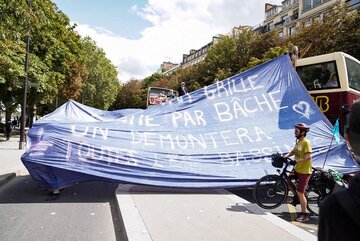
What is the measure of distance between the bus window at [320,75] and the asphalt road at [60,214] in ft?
21.5

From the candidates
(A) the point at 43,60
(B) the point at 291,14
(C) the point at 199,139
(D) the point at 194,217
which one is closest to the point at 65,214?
(D) the point at 194,217

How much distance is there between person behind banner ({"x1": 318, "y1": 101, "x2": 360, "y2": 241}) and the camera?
129 centimetres

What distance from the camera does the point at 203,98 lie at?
9.12m

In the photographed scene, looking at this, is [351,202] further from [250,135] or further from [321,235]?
[250,135]

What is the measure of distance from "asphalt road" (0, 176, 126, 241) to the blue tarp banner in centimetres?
50

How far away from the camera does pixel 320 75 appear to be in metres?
10.7

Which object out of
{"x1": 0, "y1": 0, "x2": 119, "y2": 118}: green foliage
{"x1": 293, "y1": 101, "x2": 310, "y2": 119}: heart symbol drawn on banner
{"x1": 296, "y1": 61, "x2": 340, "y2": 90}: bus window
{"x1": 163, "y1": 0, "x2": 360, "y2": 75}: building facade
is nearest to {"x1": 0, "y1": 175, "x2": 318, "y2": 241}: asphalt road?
{"x1": 293, "y1": 101, "x2": 310, "y2": 119}: heart symbol drawn on banner

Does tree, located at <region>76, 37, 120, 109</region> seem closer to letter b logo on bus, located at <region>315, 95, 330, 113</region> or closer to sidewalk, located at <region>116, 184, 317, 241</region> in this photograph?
letter b logo on bus, located at <region>315, 95, 330, 113</region>

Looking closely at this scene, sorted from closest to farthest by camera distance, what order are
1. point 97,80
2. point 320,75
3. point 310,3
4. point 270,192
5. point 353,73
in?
point 270,192, point 353,73, point 320,75, point 310,3, point 97,80

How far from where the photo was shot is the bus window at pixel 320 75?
33.8ft

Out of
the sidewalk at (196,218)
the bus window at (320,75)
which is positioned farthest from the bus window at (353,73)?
the sidewalk at (196,218)

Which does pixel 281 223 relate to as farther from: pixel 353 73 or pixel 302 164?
pixel 353 73

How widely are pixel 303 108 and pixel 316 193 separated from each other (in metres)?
2.55

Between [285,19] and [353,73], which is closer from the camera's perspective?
[353,73]
